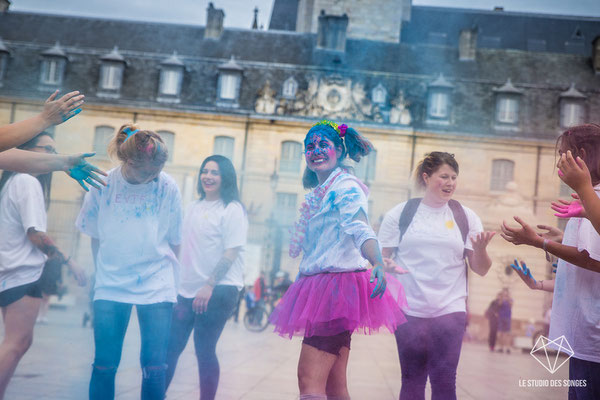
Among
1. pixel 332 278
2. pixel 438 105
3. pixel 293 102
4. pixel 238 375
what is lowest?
pixel 238 375

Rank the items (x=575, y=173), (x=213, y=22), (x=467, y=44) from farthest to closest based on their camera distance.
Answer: (x=213, y=22) < (x=467, y=44) < (x=575, y=173)

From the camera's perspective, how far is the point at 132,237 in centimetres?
375

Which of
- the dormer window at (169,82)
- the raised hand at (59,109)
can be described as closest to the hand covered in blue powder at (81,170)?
the raised hand at (59,109)

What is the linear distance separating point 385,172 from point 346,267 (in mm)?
25240

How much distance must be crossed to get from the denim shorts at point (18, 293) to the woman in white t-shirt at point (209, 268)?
3.16ft

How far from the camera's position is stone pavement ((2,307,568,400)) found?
5.26 meters

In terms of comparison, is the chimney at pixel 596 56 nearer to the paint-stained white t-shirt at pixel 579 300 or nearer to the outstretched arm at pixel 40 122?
the paint-stained white t-shirt at pixel 579 300

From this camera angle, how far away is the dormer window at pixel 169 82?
28844 mm

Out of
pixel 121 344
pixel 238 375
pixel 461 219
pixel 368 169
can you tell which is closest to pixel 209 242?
pixel 121 344

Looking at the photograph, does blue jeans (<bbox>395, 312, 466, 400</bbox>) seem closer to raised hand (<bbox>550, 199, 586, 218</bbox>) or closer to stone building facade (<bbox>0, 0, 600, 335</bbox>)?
raised hand (<bbox>550, 199, 586, 218</bbox>)

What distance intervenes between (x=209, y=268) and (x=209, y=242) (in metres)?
0.19

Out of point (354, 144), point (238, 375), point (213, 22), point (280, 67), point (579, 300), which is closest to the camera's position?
point (579, 300)

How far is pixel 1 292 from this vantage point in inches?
149

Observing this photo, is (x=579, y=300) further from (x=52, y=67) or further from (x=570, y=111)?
(x=52, y=67)
